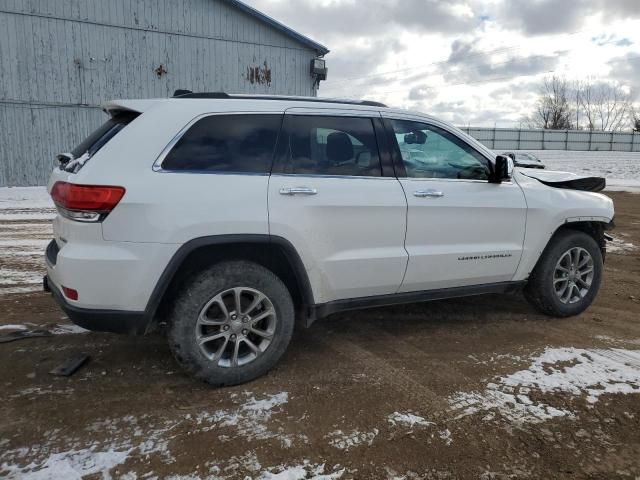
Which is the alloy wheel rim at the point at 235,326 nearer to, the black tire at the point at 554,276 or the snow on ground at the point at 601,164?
the black tire at the point at 554,276

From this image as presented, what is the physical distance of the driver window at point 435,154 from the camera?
385 cm

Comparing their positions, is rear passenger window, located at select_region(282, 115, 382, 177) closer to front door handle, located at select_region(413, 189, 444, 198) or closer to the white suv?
the white suv

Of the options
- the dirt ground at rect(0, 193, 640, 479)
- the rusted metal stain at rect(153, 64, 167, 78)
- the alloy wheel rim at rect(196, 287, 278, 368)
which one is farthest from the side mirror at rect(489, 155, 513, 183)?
the rusted metal stain at rect(153, 64, 167, 78)

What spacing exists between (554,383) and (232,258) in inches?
92.2

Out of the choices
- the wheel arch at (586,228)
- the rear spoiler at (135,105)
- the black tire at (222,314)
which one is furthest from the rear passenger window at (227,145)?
the wheel arch at (586,228)

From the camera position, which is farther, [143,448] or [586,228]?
[586,228]

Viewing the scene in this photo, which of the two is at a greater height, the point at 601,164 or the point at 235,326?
the point at 601,164

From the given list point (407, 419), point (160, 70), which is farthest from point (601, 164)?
point (407, 419)

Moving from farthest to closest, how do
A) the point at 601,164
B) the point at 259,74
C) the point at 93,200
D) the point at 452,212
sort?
the point at 601,164 < the point at 259,74 < the point at 452,212 < the point at 93,200

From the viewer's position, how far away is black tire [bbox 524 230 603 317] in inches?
177

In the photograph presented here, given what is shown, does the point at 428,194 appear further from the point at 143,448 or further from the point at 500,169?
the point at 143,448

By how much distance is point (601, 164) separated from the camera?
3519cm

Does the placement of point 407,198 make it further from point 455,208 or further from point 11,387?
point 11,387

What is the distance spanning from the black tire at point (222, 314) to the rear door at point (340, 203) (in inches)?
11.2
